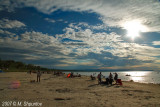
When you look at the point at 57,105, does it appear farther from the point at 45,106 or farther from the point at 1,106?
the point at 1,106

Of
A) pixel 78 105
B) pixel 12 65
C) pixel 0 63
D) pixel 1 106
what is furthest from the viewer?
pixel 12 65

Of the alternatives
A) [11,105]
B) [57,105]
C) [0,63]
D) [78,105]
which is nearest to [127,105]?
[78,105]

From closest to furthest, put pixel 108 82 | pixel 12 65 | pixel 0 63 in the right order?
pixel 108 82, pixel 0 63, pixel 12 65

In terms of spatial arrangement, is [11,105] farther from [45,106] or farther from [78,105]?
[78,105]

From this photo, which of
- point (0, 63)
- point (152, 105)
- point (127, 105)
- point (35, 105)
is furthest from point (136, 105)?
point (0, 63)

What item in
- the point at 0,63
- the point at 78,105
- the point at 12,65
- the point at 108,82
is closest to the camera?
the point at 78,105

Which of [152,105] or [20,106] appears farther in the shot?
[152,105]

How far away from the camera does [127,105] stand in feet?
26.1

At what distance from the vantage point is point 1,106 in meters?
7.41

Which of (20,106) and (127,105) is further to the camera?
(127,105)

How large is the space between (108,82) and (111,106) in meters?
12.6

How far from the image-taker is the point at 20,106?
7.45 metres

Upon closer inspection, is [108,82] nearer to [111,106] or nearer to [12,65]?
[111,106]

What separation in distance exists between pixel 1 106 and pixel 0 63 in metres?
101
